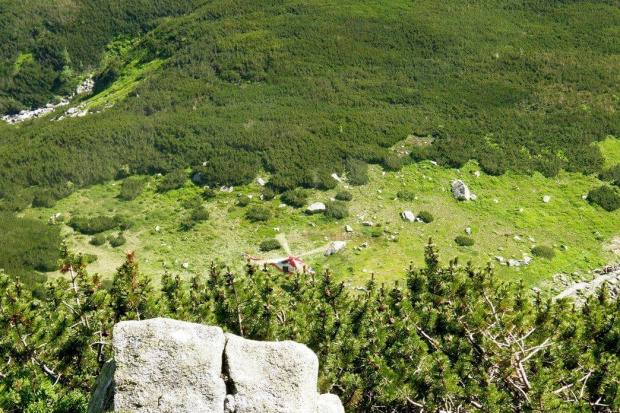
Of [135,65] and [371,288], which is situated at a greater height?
[371,288]

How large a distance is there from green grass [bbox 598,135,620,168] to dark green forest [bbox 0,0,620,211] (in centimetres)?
68

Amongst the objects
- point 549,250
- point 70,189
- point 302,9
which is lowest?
point 549,250

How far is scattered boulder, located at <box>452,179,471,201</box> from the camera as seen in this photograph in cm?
3047

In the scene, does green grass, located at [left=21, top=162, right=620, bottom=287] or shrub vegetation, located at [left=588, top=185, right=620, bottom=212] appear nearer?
green grass, located at [left=21, top=162, right=620, bottom=287]

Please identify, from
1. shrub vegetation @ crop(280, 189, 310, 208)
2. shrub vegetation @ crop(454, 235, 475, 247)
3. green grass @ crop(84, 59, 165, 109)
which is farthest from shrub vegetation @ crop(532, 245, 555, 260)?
green grass @ crop(84, 59, 165, 109)

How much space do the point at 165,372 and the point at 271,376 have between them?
5.64 ft

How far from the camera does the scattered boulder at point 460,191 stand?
30.5 m

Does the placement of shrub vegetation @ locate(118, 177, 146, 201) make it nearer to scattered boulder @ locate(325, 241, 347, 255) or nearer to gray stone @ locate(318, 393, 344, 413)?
scattered boulder @ locate(325, 241, 347, 255)

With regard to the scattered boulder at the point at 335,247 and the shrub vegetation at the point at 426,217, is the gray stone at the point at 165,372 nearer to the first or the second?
the scattered boulder at the point at 335,247

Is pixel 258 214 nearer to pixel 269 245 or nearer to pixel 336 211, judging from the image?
pixel 269 245

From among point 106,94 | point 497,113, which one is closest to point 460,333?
point 497,113

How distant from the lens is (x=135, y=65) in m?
52.1

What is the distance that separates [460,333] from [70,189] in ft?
92.1

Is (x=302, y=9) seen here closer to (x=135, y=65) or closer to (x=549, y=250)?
(x=135, y=65)
